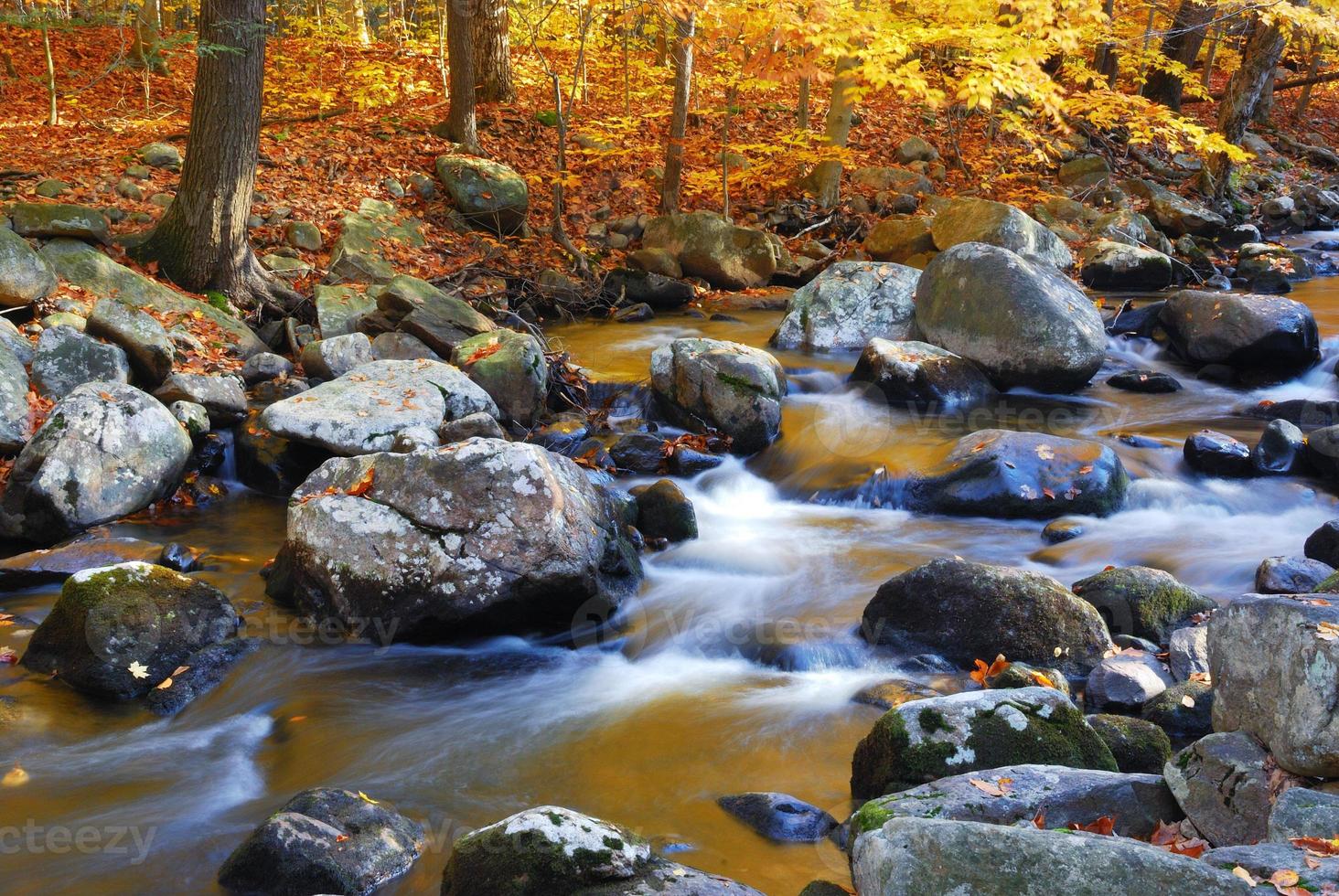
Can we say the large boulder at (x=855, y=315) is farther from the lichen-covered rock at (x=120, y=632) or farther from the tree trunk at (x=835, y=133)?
the lichen-covered rock at (x=120, y=632)

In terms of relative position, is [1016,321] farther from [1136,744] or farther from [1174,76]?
[1174,76]

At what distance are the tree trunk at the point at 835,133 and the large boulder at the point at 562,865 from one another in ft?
37.6

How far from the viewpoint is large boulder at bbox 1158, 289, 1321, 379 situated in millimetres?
9617

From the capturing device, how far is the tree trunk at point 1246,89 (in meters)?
15.5

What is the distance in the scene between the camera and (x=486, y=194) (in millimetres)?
13148

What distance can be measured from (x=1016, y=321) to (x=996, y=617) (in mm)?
4734

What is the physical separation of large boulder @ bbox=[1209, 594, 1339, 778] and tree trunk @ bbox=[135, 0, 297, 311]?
8.85m

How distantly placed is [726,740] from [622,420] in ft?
14.9

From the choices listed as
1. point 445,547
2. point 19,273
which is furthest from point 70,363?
point 445,547

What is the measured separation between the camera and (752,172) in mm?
14625

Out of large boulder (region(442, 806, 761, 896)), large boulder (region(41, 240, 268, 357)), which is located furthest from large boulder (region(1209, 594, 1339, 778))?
A: large boulder (region(41, 240, 268, 357))

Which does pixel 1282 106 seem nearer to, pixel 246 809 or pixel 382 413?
pixel 382 413

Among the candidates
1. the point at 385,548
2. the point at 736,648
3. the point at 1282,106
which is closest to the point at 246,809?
the point at 385,548

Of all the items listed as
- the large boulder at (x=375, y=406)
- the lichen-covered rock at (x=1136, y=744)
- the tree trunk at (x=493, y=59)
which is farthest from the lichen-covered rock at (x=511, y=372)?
the tree trunk at (x=493, y=59)
